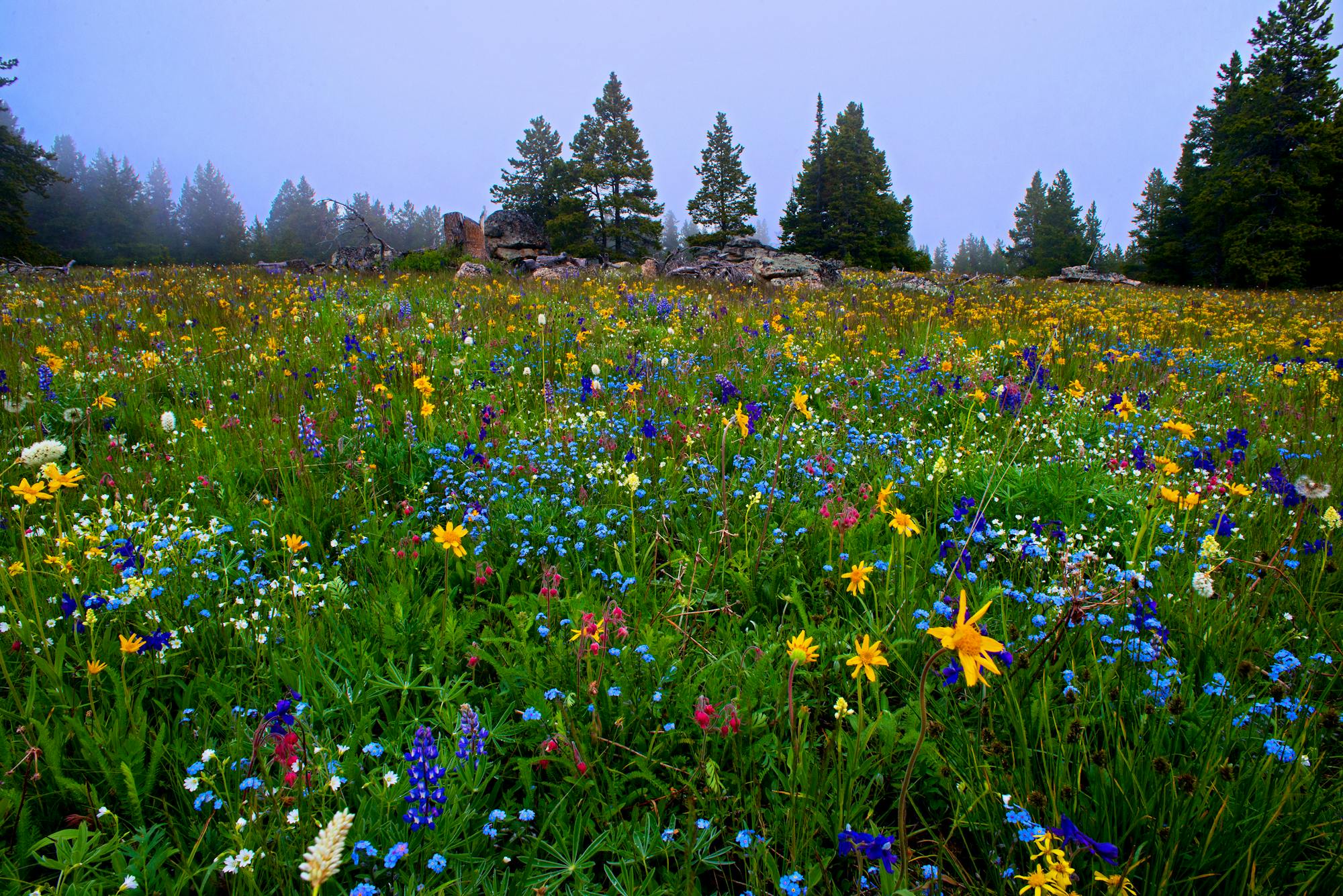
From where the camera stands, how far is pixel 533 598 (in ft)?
6.98

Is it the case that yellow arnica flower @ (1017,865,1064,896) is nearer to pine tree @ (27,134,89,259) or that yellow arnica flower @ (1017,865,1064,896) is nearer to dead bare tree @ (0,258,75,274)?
dead bare tree @ (0,258,75,274)

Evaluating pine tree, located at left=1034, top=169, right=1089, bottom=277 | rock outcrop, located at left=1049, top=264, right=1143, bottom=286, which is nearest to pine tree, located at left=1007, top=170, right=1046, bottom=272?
pine tree, located at left=1034, top=169, right=1089, bottom=277

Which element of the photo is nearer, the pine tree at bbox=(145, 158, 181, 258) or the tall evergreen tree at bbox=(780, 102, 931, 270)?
the tall evergreen tree at bbox=(780, 102, 931, 270)

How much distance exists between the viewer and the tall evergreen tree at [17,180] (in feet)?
119

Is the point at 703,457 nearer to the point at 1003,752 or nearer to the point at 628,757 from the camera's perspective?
the point at 628,757

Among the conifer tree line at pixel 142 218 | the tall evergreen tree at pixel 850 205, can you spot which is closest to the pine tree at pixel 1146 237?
the tall evergreen tree at pixel 850 205

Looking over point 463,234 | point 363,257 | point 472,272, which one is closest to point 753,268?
point 472,272

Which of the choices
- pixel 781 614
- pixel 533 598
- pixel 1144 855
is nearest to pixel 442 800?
pixel 533 598

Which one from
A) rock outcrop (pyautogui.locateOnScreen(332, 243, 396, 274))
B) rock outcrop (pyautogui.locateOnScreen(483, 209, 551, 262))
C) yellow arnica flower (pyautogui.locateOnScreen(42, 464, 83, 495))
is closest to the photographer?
yellow arnica flower (pyautogui.locateOnScreen(42, 464, 83, 495))

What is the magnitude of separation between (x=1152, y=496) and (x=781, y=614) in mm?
1679

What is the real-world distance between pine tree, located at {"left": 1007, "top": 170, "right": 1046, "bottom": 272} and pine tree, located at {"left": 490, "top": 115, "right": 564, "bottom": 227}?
59.5 meters

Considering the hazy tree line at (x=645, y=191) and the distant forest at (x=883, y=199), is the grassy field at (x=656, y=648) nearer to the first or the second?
the distant forest at (x=883, y=199)

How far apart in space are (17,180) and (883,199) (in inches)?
2221

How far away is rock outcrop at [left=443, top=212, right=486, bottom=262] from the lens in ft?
73.1
